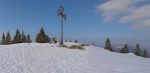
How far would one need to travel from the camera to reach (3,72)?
14.9 m

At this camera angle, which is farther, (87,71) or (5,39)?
(5,39)

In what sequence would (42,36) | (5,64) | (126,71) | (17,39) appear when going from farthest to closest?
1. (17,39)
2. (42,36)
3. (126,71)
4. (5,64)

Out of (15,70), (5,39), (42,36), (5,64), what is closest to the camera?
(15,70)

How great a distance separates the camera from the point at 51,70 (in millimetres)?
17359

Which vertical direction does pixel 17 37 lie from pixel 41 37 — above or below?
above

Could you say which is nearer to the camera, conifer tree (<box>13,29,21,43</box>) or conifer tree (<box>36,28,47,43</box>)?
conifer tree (<box>36,28,47,43</box>)

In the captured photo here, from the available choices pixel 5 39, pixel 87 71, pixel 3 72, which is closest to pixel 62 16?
pixel 87 71

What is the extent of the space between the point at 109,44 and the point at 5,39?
5216 cm

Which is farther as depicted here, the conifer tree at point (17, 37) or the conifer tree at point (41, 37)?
the conifer tree at point (17, 37)

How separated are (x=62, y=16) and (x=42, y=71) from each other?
27.6 m

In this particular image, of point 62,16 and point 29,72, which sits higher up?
point 62,16

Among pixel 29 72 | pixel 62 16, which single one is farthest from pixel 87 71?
pixel 62 16

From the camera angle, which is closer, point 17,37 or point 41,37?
point 41,37

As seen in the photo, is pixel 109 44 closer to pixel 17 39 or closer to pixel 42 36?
pixel 42 36
